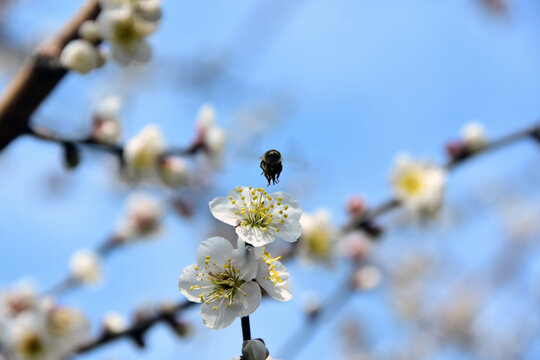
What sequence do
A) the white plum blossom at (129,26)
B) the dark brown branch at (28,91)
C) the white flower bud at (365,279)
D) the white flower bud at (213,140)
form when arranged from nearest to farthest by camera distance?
the dark brown branch at (28,91) < the white plum blossom at (129,26) < the white flower bud at (213,140) < the white flower bud at (365,279)

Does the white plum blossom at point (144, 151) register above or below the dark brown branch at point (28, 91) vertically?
above

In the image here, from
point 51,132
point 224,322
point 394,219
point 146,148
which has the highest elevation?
point 394,219

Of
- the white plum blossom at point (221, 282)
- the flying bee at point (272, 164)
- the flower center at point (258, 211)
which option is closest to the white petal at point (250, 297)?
the white plum blossom at point (221, 282)

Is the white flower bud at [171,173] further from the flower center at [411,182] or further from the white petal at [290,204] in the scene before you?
the white petal at [290,204]

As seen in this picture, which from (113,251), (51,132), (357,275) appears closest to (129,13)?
(51,132)

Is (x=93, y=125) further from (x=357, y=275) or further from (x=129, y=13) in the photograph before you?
(x=357, y=275)

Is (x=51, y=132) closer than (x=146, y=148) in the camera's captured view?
Yes

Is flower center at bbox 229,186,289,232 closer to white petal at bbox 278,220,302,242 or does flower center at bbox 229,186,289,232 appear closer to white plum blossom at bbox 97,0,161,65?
white petal at bbox 278,220,302,242
